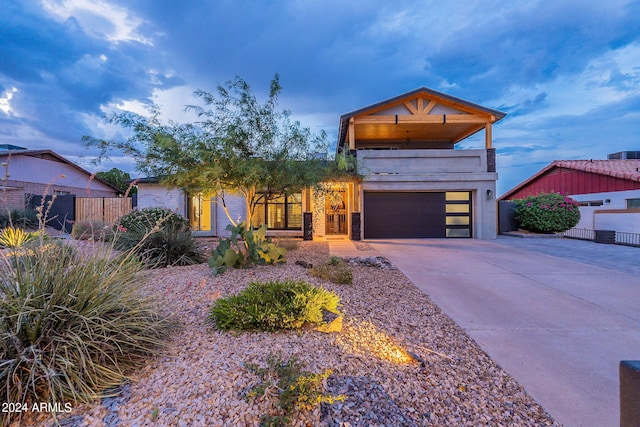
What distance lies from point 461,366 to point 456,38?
16.1m

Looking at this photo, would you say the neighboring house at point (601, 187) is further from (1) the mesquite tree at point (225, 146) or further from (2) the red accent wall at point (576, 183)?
(1) the mesquite tree at point (225, 146)

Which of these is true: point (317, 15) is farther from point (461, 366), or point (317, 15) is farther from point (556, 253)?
point (461, 366)

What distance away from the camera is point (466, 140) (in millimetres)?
17375

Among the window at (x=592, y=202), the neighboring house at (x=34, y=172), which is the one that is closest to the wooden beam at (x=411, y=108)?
the window at (x=592, y=202)

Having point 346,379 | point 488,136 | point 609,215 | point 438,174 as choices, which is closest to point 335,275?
point 346,379

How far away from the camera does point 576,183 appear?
67.2 feet

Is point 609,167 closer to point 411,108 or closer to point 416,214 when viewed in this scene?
point 416,214

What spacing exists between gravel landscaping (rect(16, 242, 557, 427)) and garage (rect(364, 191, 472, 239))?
10.3 m

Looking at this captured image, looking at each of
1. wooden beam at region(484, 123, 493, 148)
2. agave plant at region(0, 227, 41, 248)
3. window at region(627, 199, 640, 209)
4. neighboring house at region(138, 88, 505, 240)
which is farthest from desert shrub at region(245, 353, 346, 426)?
window at region(627, 199, 640, 209)

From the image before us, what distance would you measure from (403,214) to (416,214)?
60 cm

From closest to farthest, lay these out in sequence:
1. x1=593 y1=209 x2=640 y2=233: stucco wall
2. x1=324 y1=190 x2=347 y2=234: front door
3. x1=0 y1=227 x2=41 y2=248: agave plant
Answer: x1=0 y1=227 x2=41 y2=248: agave plant < x1=593 y1=209 x2=640 y2=233: stucco wall < x1=324 y1=190 x2=347 y2=234: front door

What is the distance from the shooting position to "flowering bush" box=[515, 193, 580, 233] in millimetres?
14320

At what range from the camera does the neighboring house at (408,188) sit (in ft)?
44.8

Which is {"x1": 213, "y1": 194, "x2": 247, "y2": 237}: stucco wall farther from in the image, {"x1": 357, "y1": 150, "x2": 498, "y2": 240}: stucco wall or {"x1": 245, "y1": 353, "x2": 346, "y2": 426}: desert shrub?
{"x1": 245, "y1": 353, "x2": 346, "y2": 426}: desert shrub
